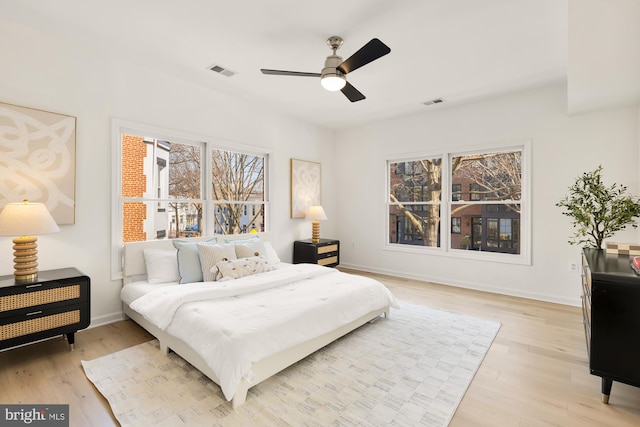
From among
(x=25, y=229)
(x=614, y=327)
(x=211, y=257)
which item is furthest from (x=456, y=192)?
(x=25, y=229)

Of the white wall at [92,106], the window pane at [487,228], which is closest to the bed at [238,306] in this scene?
the white wall at [92,106]

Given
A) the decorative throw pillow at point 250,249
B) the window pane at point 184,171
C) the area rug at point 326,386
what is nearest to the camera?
the area rug at point 326,386

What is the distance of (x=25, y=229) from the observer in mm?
2434

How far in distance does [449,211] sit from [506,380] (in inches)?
123

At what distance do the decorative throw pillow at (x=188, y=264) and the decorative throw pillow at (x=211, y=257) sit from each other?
61mm

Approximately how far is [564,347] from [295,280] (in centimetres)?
259

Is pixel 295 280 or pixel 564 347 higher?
pixel 295 280

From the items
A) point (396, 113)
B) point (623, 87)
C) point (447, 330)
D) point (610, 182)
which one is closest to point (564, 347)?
point (447, 330)

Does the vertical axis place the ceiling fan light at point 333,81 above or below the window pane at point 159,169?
above

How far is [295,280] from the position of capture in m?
3.32

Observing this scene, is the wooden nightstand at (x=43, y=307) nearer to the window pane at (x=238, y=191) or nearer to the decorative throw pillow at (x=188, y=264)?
the decorative throw pillow at (x=188, y=264)

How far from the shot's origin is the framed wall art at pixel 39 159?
8.92 ft

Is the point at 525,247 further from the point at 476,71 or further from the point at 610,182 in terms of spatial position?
the point at 476,71

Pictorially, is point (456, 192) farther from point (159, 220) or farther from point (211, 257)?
point (159, 220)
